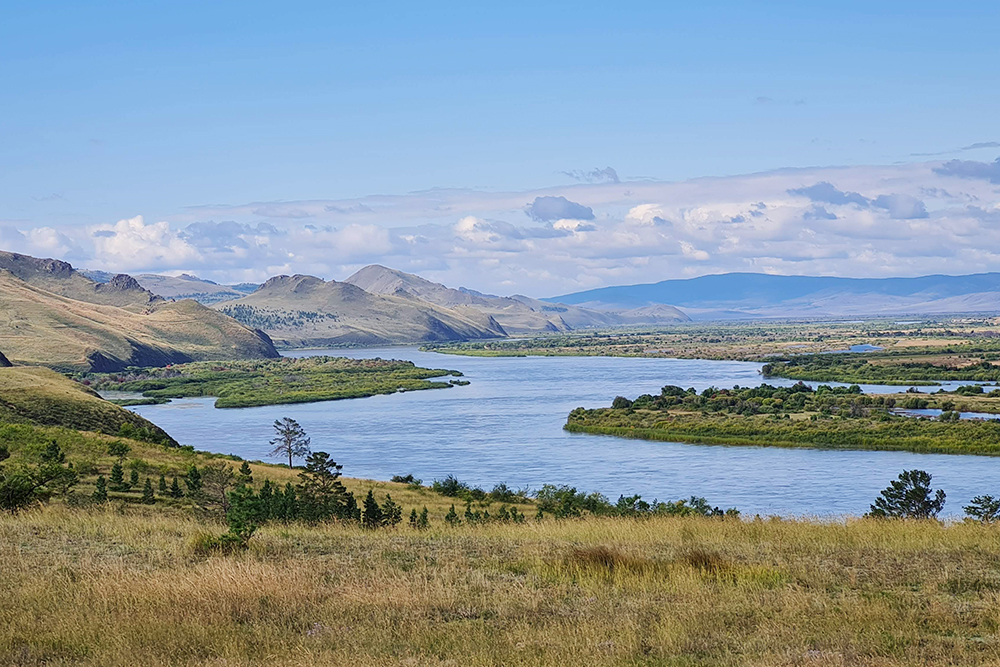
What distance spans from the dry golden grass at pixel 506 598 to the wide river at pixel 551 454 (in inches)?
689

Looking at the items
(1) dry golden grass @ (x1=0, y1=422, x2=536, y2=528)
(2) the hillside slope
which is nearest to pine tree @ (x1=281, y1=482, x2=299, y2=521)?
(1) dry golden grass @ (x1=0, y1=422, x2=536, y2=528)

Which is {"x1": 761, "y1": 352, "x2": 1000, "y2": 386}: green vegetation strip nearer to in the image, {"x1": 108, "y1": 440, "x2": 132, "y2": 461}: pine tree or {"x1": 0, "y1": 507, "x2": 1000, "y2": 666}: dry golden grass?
{"x1": 108, "y1": 440, "x2": 132, "y2": 461}: pine tree

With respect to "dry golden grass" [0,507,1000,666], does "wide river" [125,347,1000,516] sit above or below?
below

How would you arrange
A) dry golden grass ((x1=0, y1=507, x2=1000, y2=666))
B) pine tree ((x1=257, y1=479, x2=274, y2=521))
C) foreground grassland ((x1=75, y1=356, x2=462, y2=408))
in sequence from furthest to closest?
foreground grassland ((x1=75, y1=356, x2=462, y2=408)), pine tree ((x1=257, y1=479, x2=274, y2=521)), dry golden grass ((x1=0, y1=507, x2=1000, y2=666))

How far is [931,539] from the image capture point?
12578 millimetres

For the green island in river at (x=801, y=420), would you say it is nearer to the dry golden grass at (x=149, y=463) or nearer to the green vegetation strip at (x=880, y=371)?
the green vegetation strip at (x=880, y=371)

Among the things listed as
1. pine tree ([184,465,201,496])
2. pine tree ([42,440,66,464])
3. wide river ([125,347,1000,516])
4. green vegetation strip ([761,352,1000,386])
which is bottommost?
wide river ([125,347,1000,516])

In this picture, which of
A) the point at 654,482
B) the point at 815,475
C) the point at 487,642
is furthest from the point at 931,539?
the point at 815,475

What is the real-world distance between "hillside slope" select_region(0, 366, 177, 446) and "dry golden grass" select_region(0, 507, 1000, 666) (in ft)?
164

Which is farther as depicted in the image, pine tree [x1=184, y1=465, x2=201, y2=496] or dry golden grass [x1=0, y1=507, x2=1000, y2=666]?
pine tree [x1=184, y1=465, x2=201, y2=496]

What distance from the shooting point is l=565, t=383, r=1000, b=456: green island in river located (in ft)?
233

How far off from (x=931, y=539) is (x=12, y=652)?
10664 mm

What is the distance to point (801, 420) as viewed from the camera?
8081cm

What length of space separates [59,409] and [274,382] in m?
89.1
